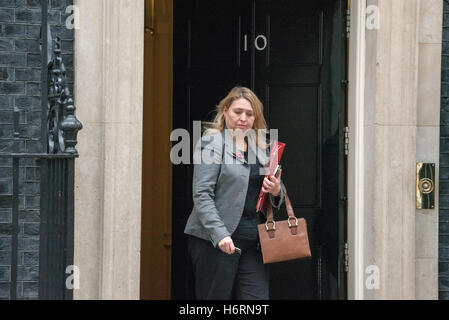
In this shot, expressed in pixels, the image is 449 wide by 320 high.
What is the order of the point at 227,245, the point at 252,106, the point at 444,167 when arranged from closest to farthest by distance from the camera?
1. the point at 227,245
2. the point at 252,106
3. the point at 444,167

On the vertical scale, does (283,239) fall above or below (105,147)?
below

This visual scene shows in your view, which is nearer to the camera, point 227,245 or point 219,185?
point 227,245

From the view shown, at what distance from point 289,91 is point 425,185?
1465 millimetres

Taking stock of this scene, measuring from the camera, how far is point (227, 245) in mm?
4184

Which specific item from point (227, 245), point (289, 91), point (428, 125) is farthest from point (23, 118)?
point (428, 125)

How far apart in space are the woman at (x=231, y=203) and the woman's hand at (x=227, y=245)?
33mm

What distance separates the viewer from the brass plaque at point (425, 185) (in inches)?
193

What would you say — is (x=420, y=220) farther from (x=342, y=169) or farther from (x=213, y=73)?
(x=213, y=73)

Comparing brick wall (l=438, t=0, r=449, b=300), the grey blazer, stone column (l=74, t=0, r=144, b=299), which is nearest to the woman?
the grey blazer

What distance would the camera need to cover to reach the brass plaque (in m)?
4.91

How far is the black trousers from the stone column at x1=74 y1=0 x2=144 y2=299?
554mm

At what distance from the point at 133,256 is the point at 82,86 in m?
1.23

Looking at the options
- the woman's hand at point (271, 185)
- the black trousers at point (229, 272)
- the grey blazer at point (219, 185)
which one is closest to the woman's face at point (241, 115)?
the grey blazer at point (219, 185)

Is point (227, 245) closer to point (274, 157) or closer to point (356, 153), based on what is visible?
point (274, 157)
